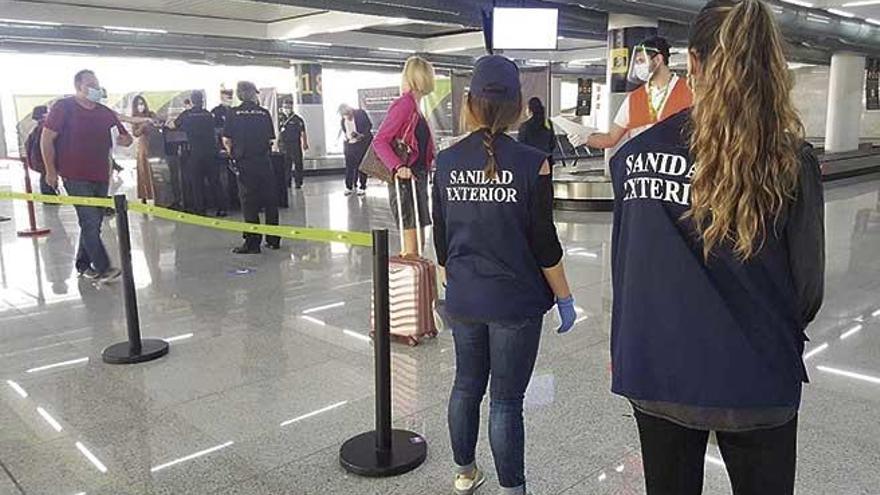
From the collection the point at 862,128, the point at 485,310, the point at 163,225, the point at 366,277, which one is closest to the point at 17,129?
the point at 163,225

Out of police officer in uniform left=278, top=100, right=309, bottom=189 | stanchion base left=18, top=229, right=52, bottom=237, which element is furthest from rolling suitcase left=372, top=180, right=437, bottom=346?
police officer in uniform left=278, top=100, right=309, bottom=189

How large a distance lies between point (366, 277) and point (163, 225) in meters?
4.33

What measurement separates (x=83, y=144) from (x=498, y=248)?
4.50 meters

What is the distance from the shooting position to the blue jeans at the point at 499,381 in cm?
205

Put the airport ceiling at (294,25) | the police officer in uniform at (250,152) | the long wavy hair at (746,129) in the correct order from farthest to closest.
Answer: the airport ceiling at (294,25) → the police officer in uniform at (250,152) → the long wavy hair at (746,129)

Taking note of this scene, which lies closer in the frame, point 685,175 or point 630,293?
point 685,175

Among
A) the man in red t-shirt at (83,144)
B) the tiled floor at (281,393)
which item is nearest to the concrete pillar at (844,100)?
the tiled floor at (281,393)

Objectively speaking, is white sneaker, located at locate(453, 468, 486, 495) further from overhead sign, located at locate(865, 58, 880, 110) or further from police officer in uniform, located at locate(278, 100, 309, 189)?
overhead sign, located at locate(865, 58, 880, 110)

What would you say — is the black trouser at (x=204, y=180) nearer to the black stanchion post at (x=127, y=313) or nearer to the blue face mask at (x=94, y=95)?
the blue face mask at (x=94, y=95)

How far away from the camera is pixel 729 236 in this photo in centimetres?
120

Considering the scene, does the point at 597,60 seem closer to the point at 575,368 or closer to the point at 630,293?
the point at 575,368

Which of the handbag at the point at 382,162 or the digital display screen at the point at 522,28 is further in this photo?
the digital display screen at the point at 522,28

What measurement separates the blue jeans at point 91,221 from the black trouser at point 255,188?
153cm

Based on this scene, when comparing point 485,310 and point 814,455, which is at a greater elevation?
point 485,310
